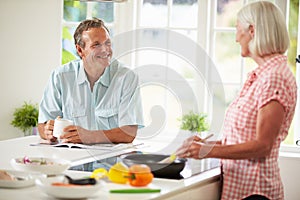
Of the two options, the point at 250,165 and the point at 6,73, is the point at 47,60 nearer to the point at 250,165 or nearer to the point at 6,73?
the point at 6,73

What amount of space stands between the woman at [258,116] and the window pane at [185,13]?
9.81ft

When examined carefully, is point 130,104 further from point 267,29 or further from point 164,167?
point 267,29

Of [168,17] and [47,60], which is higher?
[168,17]

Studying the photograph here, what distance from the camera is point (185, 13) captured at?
551cm

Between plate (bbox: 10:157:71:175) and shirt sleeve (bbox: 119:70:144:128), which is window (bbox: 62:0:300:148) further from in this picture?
plate (bbox: 10:157:71:175)

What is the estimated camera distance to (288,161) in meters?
4.95

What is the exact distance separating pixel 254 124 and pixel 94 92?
51.1 inches

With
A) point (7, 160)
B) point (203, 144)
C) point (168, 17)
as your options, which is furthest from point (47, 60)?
point (203, 144)

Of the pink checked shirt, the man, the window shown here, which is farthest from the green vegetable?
the pink checked shirt

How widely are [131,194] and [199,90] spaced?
345 cm

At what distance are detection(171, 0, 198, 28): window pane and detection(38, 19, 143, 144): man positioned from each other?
204 centimetres

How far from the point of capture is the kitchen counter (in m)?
2.07

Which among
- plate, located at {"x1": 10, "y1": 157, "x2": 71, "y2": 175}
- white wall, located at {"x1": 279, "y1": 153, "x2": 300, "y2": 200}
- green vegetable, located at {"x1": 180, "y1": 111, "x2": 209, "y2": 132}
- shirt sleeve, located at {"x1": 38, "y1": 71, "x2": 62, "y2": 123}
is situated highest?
shirt sleeve, located at {"x1": 38, "y1": 71, "x2": 62, "y2": 123}

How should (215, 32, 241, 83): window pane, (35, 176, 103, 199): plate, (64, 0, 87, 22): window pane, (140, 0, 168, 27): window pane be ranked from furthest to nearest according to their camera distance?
1. (64, 0, 87, 22): window pane
2. (140, 0, 168, 27): window pane
3. (215, 32, 241, 83): window pane
4. (35, 176, 103, 199): plate
